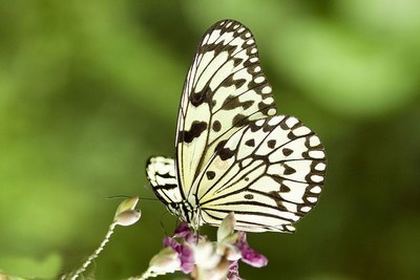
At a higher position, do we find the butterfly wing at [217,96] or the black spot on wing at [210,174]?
the butterfly wing at [217,96]

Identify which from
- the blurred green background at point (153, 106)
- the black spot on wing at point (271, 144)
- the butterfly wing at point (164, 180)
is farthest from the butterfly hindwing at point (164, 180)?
the blurred green background at point (153, 106)

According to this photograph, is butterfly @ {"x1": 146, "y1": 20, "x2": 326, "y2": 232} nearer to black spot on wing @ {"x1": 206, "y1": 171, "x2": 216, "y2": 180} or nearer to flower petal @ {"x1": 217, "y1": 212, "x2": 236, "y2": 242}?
black spot on wing @ {"x1": 206, "y1": 171, "x2": 216, "y2": 180}

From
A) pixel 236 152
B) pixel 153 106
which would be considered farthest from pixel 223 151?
pixel 153 106

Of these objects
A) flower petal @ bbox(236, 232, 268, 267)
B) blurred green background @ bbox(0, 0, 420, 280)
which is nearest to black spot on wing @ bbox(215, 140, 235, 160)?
flower petal @ bbox(236, 232, 268, 267)

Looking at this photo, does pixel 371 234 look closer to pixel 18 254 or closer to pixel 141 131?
pixel 141 131

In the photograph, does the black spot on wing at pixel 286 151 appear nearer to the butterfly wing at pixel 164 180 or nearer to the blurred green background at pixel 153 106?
the butterfly wing at pixel 164 180
